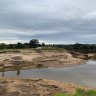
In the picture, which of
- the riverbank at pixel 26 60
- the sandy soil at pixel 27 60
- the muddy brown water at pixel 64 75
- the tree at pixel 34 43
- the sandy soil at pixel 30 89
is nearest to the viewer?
the sandy soil at pixel 30 89

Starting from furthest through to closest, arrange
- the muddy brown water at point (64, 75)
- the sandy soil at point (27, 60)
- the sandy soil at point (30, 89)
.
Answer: the sandy soil at point (27, 60), the muddy brown water at point (64, 75), the sandy soil at point (30, 89)

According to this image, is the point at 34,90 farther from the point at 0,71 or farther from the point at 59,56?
the point at 59,56

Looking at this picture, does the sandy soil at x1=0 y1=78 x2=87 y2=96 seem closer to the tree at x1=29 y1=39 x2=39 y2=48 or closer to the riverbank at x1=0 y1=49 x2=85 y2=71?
the riverbank at x1=0 y1=49 x2=85 y2=71

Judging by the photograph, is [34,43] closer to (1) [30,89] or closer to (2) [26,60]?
(2) [26,60]

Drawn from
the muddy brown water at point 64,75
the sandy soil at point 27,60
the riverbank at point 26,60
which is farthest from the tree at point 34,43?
the muddy brown water at point 64,75

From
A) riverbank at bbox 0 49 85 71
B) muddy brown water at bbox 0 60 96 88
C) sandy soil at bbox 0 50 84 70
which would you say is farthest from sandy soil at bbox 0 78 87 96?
sandy soil at bbox 0 50 84 70

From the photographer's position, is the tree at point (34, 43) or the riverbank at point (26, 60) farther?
the tree at point (34, 43)

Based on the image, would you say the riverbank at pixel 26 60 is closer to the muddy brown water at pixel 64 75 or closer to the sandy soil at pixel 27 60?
the sandy soil at pixel 27 60

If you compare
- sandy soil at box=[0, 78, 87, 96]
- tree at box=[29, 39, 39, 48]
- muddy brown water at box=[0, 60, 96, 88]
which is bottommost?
muddy brown water at box=[0, 60, 96, 88]

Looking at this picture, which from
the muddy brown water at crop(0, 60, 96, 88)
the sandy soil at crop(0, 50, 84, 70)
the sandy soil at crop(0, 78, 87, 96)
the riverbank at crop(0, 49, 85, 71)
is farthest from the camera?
the sandy soil at crop(0, 50, 84, 70)

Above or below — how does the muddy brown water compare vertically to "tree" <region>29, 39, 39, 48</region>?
below

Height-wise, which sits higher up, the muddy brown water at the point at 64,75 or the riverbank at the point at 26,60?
the riverbank at the point at 26,60

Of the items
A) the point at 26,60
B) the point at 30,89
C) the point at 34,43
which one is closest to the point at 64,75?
the point at 26,60

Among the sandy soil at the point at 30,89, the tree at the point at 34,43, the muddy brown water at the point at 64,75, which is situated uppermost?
the tree at the point at 34,43
